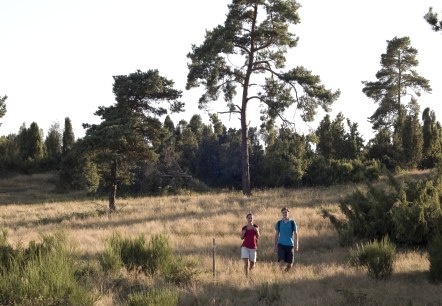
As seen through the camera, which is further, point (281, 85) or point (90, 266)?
point (281, 85)

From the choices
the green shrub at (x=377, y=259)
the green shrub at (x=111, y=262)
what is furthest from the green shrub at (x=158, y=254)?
the green shrub at (x=377, y=259)

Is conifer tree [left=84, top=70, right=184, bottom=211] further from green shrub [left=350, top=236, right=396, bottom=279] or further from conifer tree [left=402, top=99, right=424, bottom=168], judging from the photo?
conifer tree [left=402, top=99, right=424, bottom=168]

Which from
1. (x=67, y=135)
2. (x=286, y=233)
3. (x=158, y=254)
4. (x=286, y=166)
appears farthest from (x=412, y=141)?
(x=67, y=135)

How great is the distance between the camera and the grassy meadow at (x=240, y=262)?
8352 mm

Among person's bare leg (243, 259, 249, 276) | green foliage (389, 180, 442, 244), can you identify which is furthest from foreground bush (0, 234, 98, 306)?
green foliage (389, 180, 442, 244)

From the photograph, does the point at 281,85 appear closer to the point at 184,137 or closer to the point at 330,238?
the point at 330,238

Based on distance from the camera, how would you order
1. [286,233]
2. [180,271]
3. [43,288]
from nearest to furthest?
[43,288], [180,271], [286,233]

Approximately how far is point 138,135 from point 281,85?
356 inches

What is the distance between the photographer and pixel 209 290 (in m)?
9.09

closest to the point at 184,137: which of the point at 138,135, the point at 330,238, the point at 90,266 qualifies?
the point at 138,135

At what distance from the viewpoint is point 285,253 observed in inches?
454

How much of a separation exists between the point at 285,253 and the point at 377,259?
7.68 ft

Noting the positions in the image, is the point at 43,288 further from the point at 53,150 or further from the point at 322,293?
the point at 53,150

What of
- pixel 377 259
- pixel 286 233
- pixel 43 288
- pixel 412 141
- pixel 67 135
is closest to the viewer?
pixel 43 288
